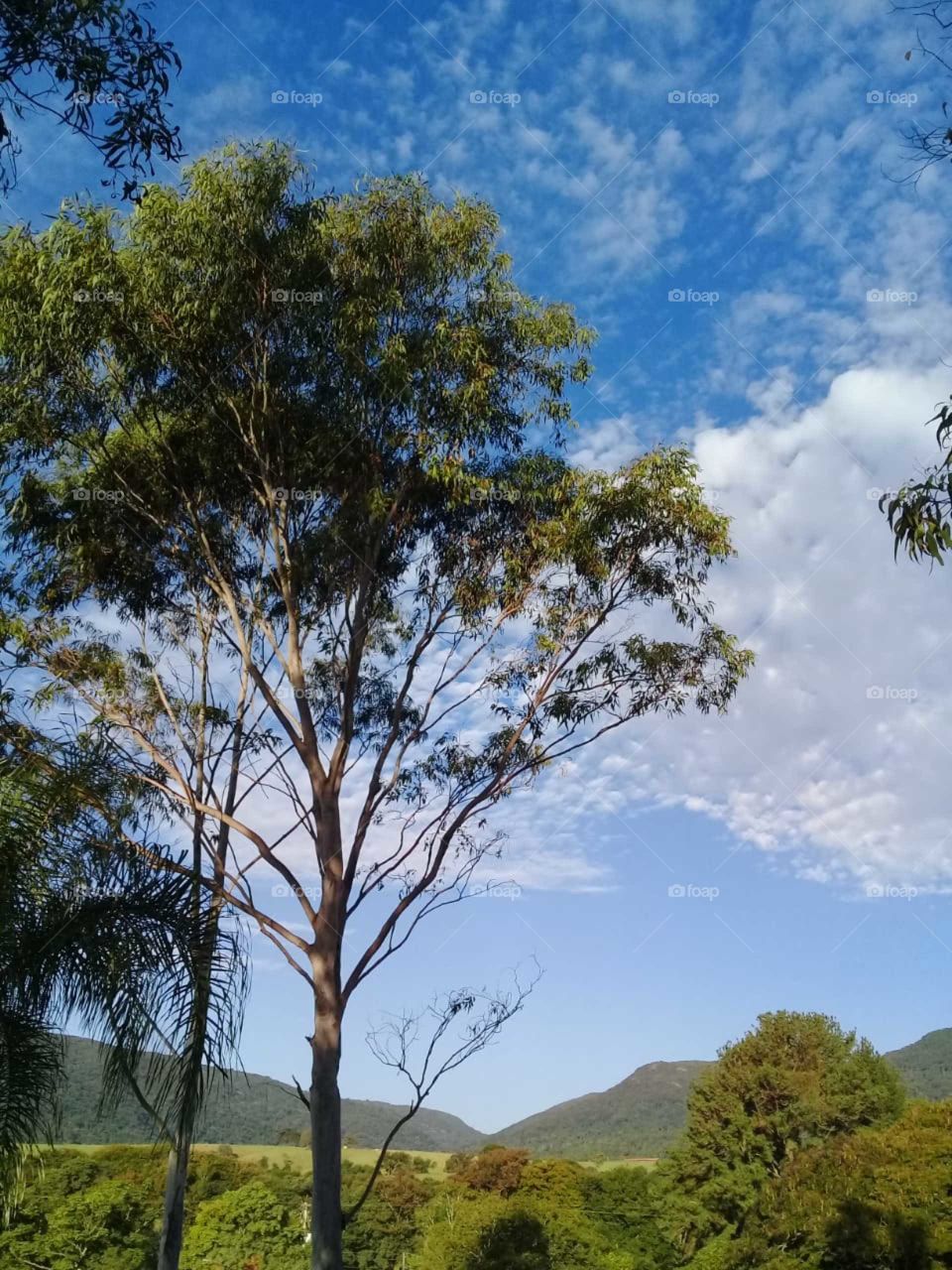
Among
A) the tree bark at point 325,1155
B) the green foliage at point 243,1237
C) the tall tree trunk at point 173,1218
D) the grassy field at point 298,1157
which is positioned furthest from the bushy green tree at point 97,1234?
the grassy field at point 298,1157

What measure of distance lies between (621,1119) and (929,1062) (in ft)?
125

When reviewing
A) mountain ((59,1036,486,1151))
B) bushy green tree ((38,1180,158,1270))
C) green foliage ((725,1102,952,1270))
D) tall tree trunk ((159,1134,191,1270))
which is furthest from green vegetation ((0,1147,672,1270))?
tall tree trunk ((159,1134,191,1270))

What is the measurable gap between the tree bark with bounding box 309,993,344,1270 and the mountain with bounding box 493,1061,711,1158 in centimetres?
8896

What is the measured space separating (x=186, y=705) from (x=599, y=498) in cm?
Answer: 586

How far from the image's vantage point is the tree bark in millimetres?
8336

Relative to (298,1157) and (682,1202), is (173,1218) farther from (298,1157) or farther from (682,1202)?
(298,1157)

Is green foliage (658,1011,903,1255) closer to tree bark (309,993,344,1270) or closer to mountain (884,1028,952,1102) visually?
tree bark (309,993,344,1270)

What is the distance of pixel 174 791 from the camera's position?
1115 cm

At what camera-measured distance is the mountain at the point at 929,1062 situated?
81.2 metres

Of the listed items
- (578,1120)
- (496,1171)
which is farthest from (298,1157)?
(578,1120)

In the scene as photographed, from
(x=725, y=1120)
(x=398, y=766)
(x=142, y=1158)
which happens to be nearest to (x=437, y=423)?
(x=398, y=766)

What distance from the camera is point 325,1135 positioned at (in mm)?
8578

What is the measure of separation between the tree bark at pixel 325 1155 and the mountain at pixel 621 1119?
88960 mm

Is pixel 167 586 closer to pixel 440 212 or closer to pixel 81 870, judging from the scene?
pixel 440 212
